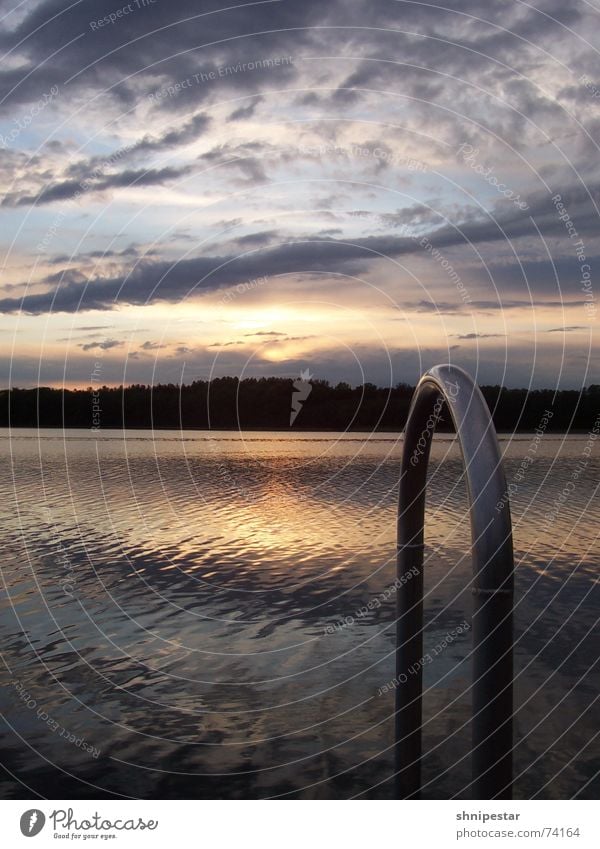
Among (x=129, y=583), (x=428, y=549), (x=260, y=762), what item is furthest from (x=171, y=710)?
(x=428, y=549)

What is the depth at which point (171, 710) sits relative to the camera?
35.2 ft

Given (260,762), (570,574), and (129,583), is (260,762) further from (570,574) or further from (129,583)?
(570,574)

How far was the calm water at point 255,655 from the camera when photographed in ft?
29.9

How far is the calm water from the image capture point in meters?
9.10
